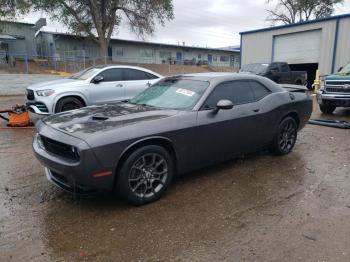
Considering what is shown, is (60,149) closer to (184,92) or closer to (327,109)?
(184,92)

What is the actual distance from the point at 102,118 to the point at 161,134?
78 centimetres

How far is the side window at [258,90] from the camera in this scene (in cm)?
512

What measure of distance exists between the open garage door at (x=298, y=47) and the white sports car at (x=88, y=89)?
1489 centimetres

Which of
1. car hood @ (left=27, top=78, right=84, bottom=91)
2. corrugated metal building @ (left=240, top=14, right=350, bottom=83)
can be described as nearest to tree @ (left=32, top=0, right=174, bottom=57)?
corrugated metal building @ (left=240, top=14, right=350, bottom=83)

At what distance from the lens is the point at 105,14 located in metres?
30.0

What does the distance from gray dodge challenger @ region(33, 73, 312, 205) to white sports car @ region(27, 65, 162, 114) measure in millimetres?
3446

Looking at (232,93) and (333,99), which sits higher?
(232,93)

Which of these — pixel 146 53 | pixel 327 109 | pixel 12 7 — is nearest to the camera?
pixel 327 109

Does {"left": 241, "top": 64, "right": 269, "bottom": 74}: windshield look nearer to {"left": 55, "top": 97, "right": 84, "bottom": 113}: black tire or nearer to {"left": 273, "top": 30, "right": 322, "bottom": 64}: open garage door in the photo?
{"left": 273, "top": 30, "right": 322, "bottom": 64}: open garage door

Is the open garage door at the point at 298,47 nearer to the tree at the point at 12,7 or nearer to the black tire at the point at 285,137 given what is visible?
the black tire at the point at 285,137

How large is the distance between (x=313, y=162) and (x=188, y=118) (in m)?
2.66

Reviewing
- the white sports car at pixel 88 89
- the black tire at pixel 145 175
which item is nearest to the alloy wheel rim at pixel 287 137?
the black tire at pixel 145 175

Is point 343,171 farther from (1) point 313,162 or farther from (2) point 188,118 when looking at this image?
(2) point 188,118

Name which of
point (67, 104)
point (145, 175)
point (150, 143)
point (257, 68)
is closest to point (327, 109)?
point (257, 68)
